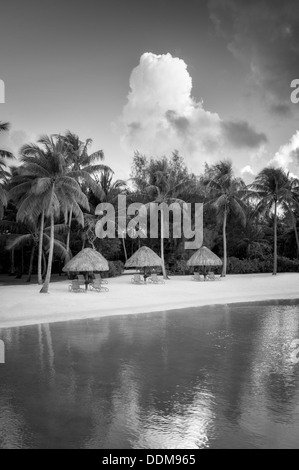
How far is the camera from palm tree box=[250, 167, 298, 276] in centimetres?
2820

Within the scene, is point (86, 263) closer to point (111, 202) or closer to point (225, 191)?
point (111, 202)

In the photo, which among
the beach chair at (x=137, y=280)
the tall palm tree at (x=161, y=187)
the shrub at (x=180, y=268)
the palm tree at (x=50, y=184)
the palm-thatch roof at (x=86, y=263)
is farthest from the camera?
the shrub at (x=180, y=268)

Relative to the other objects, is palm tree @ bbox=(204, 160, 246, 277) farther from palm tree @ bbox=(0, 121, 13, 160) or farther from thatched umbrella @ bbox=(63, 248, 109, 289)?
palm tree @ bbox=(0, 121, 13, 160)

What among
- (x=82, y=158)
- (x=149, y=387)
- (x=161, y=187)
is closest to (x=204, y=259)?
(x=161, y=187)

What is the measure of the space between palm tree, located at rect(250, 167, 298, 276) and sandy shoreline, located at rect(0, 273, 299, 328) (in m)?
6.98

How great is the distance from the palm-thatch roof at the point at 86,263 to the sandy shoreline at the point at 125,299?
1.42 metres

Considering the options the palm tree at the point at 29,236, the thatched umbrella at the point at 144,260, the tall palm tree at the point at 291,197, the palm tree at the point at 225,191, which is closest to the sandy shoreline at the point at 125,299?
the thatched umbrella at the point at 144,260

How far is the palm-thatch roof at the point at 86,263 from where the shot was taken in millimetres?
21234

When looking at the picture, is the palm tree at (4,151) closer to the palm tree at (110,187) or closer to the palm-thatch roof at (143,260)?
the palm tree at (110,187)

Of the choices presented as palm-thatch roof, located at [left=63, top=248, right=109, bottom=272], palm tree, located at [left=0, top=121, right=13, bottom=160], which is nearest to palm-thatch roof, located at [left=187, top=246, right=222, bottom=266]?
palm-thatch roof, located at [left=63, top=248, right=109, bottom=272]

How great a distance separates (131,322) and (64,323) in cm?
215

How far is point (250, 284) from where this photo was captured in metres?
23.0

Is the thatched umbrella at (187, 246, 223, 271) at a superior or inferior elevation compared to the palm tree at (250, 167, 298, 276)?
inferior

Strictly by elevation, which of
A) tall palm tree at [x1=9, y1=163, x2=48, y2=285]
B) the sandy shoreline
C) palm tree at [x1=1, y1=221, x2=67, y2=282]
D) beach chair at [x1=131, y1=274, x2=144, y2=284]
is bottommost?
the sandy shoreline
